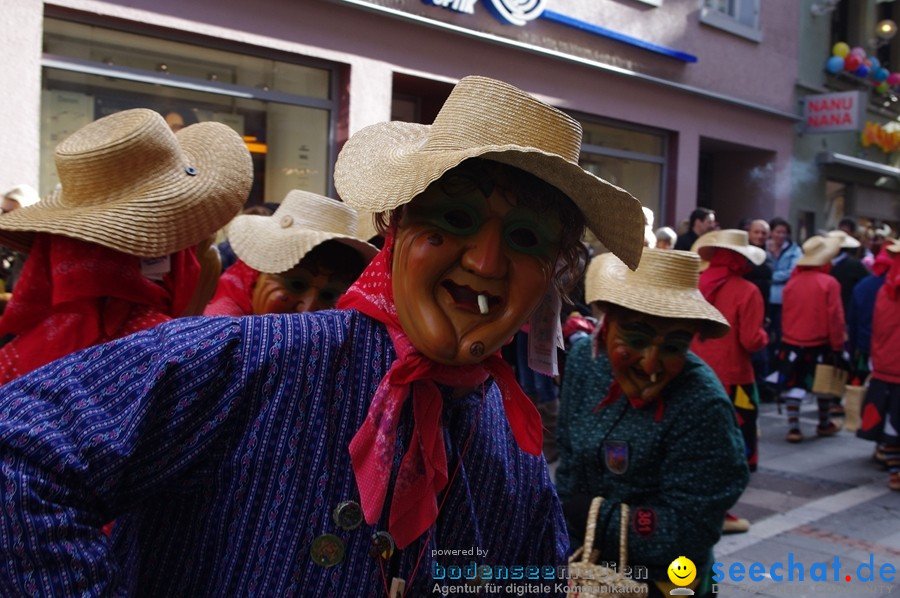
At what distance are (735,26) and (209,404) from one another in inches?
520

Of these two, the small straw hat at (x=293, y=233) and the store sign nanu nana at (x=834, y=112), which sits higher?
the store sign nanu nana at (x=834, y=112)

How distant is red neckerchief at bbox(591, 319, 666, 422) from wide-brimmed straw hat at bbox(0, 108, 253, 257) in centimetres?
152

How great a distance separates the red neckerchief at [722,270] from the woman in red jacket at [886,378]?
1.51 metres

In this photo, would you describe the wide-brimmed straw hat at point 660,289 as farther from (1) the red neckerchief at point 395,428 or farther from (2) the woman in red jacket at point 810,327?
(2) the woman in red jacket at point 810,327

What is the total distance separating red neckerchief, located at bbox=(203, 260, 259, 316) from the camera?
3.52 meters

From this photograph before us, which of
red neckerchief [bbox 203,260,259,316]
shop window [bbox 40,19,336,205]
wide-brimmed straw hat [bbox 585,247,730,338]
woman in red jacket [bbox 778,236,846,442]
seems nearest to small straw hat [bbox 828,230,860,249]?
woman in red jacket [bbox 778,236,846,442]

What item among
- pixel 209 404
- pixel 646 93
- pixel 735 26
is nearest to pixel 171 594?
pixel 209 404

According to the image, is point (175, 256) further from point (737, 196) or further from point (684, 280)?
point (737, 196)

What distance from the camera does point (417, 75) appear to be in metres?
8.83

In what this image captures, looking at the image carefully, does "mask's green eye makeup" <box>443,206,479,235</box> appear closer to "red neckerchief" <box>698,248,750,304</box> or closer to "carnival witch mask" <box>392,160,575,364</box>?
"carnival witch mask" <box>392,160,575,364</box>

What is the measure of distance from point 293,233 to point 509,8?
6760 millimetres

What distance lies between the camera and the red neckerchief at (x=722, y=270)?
668 cm

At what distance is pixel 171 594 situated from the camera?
1.45 metres

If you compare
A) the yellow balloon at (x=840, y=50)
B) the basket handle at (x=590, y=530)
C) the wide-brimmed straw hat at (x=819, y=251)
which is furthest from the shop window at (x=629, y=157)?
the basket handle at (x=590, y=530)
